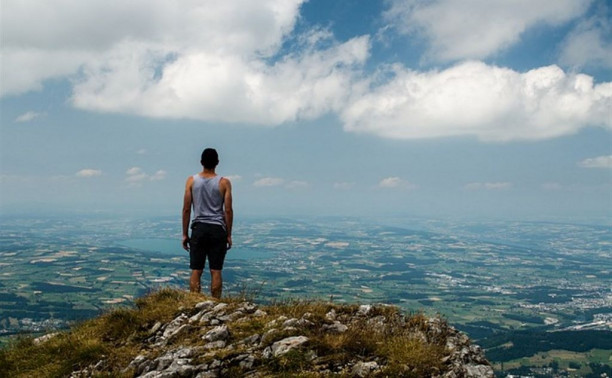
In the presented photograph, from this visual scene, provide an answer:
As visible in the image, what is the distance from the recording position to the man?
1057cm

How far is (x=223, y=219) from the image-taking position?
421 inches

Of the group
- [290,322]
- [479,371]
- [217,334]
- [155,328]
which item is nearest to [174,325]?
[155,328]

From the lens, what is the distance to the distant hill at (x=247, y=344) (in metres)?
7.03

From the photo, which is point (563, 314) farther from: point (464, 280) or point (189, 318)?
point (189, 318)

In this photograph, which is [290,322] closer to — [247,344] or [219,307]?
[247,344]

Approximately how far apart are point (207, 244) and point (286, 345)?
4.21 m

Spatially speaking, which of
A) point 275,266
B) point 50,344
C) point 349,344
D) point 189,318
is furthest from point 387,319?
point 275,266

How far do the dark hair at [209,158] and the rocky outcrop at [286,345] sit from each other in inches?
138

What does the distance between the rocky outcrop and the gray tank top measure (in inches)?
87.5

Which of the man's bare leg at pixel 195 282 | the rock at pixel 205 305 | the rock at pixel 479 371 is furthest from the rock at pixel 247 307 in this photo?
the rock at pixel 479 371

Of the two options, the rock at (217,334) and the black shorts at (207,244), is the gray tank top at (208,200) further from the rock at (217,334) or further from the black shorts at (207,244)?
the rock at (217,334)

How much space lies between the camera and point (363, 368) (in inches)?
270

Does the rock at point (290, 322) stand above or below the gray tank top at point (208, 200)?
below

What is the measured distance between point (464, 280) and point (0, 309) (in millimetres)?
174659
